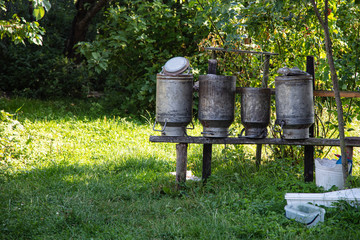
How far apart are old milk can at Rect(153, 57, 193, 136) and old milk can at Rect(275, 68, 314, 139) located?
93 centimetres

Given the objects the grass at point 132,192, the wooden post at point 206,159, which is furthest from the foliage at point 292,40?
the wooden post at point 206,159

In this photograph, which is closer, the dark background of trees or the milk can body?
the milk can body

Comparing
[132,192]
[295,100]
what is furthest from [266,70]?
[132,192]

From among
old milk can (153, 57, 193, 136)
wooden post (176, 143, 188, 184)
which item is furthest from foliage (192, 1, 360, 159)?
wooden post (176, 143, 188, 184)

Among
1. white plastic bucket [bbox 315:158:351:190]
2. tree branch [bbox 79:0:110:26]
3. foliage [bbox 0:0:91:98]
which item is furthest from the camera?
tree branch [bbox 79:0:110:26]

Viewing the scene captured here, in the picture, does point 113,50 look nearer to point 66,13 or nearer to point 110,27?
point 110,27

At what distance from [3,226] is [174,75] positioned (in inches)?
81.6

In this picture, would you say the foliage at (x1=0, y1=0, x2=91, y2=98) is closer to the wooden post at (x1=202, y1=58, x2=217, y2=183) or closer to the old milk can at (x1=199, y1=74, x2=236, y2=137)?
the wooden post at (x1=202, y1=58, x2=217, y2=183)

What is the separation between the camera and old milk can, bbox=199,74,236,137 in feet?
13.6

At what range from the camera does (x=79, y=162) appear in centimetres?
535

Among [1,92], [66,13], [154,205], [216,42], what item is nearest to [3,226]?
[154,205]

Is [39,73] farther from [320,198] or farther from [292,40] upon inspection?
[320,198]

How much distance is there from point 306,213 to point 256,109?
47.0 inches

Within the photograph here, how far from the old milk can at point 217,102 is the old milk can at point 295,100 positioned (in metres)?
0.49
